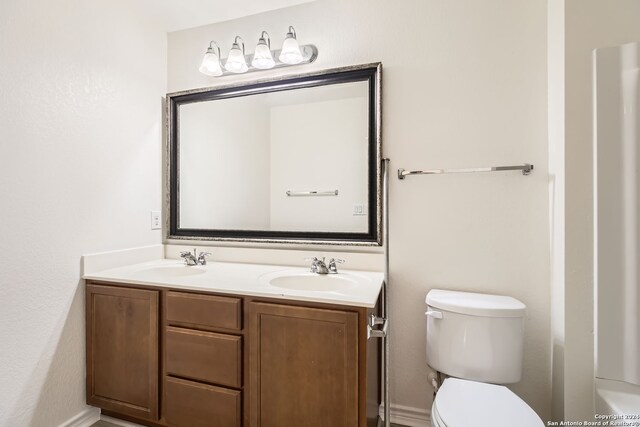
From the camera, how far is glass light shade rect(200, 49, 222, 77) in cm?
182

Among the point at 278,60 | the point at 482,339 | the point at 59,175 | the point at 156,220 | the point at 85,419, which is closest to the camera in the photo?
the point at 482,339

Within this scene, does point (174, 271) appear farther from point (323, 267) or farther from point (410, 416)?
point (410, 416)

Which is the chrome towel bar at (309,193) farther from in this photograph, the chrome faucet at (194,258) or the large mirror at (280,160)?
the chrome faucet at (194,258)

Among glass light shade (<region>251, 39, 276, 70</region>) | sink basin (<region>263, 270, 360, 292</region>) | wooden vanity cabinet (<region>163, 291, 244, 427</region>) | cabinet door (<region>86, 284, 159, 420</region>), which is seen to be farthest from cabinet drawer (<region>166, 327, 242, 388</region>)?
glass light shade (<region>251, 39, 276, 70</region>)

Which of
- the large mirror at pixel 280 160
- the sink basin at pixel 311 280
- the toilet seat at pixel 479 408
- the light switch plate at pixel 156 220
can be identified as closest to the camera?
the toilet seat at pixel 479 408

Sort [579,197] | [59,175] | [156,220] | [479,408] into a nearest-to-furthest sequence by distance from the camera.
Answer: [479,408], [579,197], [59,175], [156,220]

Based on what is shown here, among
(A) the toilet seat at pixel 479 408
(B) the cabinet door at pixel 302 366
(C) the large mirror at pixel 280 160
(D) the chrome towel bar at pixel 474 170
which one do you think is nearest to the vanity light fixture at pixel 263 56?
(C) the large mirror at pixel 280 160

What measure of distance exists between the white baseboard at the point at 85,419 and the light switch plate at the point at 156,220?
103 centimetres

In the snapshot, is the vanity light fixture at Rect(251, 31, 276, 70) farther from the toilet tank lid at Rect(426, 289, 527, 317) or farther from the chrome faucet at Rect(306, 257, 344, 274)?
the toilet tank lid at Rect(426, 289, 527, 317)

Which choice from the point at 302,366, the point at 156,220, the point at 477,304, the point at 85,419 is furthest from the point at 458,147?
the point at 85,419

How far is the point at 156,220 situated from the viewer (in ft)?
6.50

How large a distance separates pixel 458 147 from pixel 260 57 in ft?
3.96

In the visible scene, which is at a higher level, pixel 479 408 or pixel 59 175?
pixel 59 175

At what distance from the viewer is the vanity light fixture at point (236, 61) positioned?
69.6 inches
